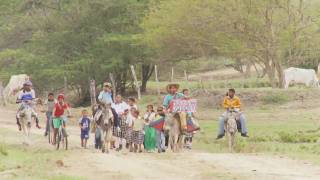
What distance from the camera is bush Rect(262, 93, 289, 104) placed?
1356 inches

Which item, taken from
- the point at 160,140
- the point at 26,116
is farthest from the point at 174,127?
the point at 26,116

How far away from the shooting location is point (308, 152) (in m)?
20.9

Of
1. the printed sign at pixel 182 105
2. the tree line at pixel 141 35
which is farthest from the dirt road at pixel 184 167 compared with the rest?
the tree line at pixel 141 35

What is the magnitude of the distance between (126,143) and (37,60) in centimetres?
2265

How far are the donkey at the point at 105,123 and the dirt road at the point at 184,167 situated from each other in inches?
Result: 28.7

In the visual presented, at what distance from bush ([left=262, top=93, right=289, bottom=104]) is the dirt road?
50.5 feet

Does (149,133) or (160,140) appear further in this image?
(149,133)

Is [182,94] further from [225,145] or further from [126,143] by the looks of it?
[225,145]

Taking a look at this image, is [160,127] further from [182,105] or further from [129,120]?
[182,105]

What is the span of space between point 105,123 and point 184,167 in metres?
4.32

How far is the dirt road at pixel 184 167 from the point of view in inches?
595

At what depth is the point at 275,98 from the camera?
3481cm

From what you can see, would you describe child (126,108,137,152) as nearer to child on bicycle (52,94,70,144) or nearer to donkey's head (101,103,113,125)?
donkey's head (101,103,113,125)

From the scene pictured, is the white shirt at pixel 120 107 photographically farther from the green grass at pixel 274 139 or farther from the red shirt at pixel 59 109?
the green grass at pixel 274 139
